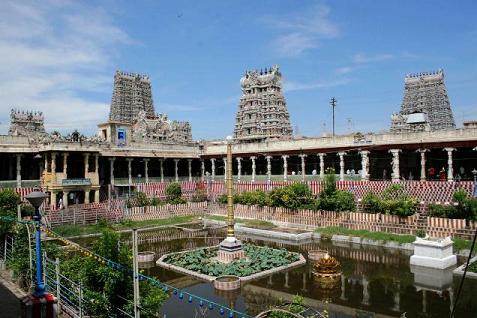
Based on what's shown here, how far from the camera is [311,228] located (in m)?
26.6

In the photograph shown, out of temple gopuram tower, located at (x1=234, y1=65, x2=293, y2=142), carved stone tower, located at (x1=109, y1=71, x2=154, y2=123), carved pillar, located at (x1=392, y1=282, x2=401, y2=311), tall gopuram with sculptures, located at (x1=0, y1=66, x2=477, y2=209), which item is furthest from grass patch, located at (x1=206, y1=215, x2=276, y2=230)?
carved stone tower, located at (x1=109, y1=71, x2=154, y2=123)

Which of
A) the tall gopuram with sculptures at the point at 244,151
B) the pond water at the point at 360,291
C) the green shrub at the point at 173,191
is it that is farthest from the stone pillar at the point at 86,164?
the pond water at the point at 360,291

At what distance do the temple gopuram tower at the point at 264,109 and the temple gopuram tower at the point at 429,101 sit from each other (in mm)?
15773

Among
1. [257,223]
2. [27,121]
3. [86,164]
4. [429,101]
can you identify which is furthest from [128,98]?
[429,101]

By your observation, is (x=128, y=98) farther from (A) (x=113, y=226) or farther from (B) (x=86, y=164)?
(A) (x=113, y=226)

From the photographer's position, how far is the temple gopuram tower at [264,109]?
5562 centimetres

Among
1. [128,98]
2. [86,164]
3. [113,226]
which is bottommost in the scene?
[113,226]

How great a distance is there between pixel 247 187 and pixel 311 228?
1051 cm

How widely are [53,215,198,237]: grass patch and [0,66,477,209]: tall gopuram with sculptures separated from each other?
18.7ft

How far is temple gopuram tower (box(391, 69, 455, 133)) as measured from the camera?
190ft

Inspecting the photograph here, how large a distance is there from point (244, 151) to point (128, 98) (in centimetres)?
2515

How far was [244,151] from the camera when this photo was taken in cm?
4494

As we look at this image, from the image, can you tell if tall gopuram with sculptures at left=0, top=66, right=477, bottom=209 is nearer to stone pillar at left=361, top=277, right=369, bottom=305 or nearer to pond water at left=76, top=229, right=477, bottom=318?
pond water at left=76, top=229, right=477, bottom=318

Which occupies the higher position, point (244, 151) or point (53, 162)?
point (244, 151)
